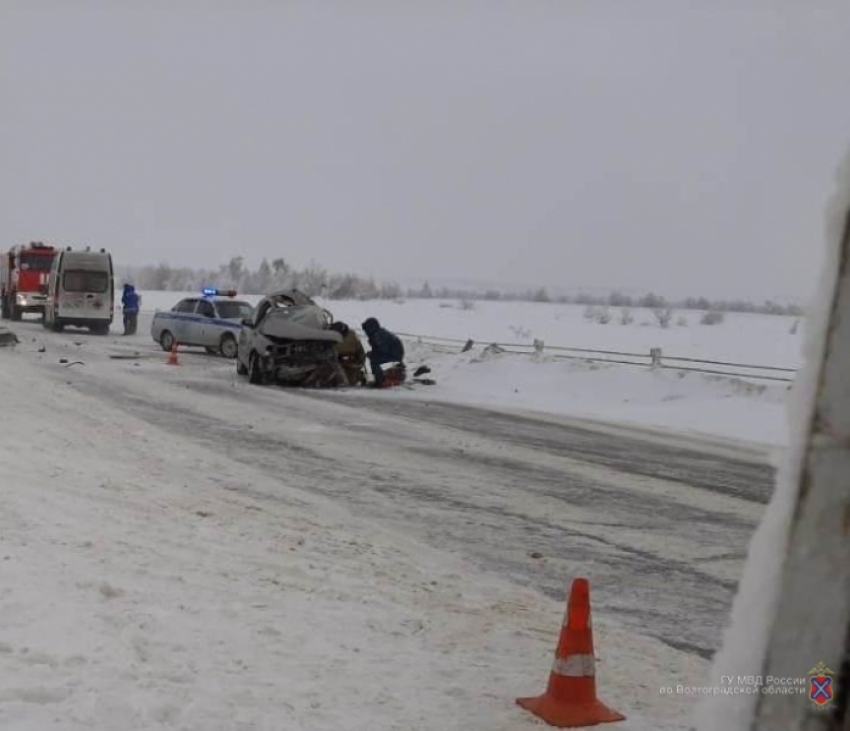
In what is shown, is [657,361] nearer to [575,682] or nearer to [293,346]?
[293,346]

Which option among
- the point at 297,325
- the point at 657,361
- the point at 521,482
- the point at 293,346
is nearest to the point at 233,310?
the point at 293,346

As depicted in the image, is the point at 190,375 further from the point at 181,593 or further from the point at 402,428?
the point at 181,593

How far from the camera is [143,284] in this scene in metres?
123

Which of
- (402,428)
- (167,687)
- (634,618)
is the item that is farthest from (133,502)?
(402,428)

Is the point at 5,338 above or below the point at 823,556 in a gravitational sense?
below

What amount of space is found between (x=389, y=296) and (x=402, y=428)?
10207 cm

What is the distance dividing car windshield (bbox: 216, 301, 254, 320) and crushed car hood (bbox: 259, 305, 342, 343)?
7.19 meters

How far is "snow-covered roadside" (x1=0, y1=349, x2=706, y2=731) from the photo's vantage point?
398 cm

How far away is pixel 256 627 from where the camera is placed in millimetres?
4895

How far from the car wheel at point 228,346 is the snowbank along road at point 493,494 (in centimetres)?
722

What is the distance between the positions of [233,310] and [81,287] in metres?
7.97

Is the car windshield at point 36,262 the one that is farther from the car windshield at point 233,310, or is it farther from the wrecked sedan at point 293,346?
the wrecked sedan at point 293,346

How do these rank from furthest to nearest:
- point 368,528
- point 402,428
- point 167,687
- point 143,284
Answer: point 143,284
point 402,428
point 368,528
point 167,687

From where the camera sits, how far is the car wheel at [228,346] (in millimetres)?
24750
